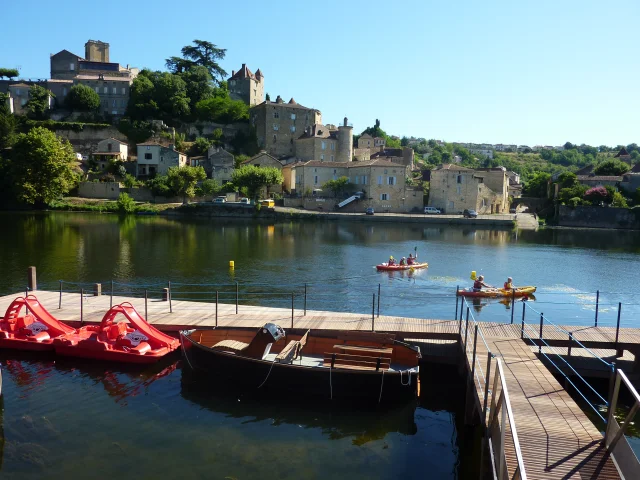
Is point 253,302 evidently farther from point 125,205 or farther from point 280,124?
point 280,124

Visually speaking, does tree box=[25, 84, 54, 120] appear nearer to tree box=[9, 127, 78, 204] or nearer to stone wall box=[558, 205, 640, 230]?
tree box=[9, 127, 78, 204]

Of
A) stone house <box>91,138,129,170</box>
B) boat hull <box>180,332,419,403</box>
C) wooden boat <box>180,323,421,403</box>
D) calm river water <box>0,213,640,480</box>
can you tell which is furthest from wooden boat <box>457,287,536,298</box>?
stone house <box>91,138,129,170</box>

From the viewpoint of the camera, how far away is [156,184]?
81.1m

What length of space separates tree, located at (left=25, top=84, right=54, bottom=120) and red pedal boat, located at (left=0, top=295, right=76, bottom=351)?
8603 cm

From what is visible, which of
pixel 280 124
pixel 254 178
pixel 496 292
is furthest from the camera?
pixel 280 124

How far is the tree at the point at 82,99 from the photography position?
9225cm

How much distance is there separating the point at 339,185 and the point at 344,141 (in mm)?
12369

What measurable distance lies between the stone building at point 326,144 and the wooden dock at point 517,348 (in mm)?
73204

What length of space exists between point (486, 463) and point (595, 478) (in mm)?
2912

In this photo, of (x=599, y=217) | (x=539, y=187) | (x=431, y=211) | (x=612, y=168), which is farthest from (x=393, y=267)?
(x=612, y=168)

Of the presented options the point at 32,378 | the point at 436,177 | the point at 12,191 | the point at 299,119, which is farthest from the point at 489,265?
the point at 12,191

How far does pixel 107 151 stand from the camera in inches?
3366

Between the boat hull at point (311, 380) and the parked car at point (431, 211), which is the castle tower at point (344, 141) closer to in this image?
the parked car at point (431, 211)

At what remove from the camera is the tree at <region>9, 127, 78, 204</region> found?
241ft
